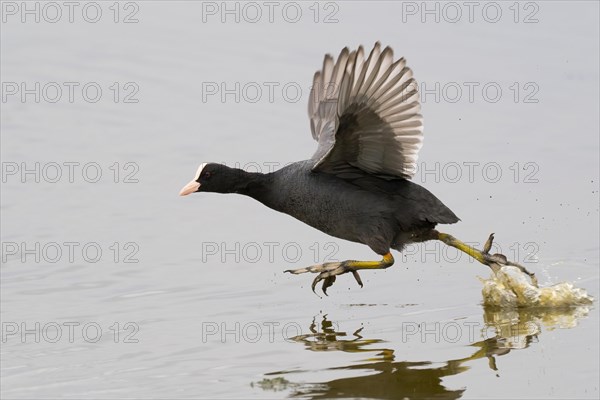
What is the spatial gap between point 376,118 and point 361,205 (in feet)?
2.26

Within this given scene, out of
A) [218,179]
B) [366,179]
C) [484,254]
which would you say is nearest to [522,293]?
[484,254]

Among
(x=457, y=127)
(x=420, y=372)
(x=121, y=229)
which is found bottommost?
(x=420, y=372)

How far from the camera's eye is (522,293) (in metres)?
7.52

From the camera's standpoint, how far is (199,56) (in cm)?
1330

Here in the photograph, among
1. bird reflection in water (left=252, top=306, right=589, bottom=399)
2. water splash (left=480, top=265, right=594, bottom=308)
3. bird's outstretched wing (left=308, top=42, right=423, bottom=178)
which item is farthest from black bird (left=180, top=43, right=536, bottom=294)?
bird reflection in water (left=252, top=306, right=589, bottom=399)

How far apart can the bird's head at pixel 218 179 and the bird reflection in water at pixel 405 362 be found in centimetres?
110

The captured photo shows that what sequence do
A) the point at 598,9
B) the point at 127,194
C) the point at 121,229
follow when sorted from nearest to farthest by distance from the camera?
the point at 121,229
the point at 127,194
the point at 598,9

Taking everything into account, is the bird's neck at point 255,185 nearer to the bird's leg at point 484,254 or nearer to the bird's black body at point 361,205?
the bird's black body at point 361,205

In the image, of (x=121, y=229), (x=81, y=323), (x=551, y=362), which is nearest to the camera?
(x=551, y=362)

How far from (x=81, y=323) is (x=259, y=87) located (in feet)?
17.4

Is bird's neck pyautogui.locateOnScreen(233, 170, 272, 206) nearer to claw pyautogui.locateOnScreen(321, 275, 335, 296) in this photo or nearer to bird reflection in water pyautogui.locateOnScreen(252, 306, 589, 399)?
claw pyautogui.locateOnScreen(321, 275, 335, 296)

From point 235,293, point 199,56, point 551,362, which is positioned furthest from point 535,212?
point 199,56

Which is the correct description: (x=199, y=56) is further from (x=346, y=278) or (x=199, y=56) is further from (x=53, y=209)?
(x=346, y=278)

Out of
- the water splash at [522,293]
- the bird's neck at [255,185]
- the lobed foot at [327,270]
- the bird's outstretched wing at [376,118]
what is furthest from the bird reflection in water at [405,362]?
the bird's outstretched wing at [376,118]
